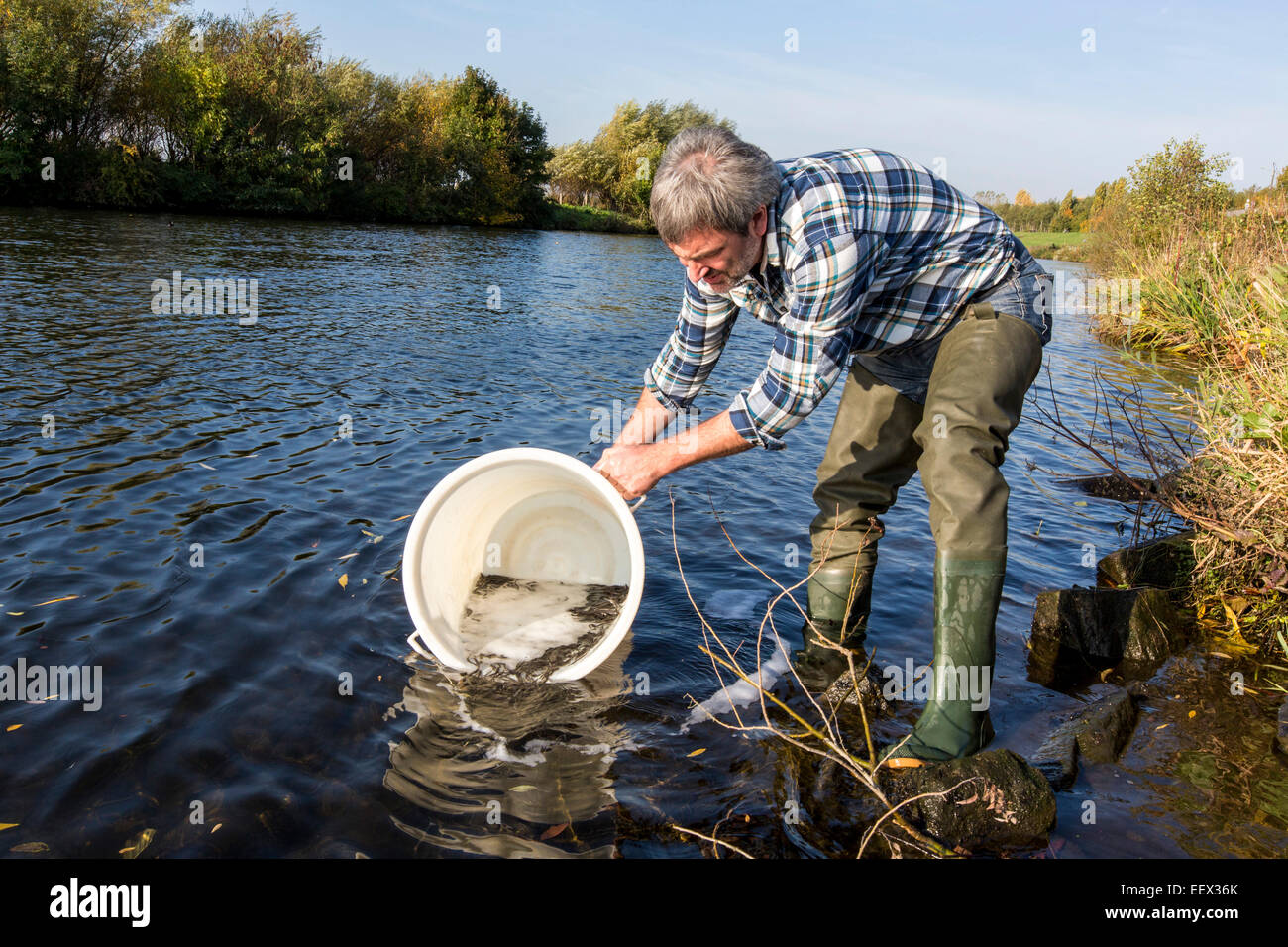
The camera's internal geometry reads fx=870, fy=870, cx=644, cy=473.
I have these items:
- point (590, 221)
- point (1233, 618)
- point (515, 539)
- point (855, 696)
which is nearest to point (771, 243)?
point (855, 696)

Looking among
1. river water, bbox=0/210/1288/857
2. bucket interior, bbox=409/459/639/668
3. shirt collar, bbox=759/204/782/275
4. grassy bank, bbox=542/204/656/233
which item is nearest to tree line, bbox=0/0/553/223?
grassy bank, bbox=542/204/656/233

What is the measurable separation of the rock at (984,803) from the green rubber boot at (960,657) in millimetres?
160

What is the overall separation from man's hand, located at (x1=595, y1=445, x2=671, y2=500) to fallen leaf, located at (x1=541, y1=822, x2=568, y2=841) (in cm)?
118

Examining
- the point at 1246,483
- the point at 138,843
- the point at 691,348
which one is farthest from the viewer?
the point at 1246,483

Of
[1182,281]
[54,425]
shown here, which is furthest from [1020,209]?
[54,425]

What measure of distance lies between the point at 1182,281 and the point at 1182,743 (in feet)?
34.1

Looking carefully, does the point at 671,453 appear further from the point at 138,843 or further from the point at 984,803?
the point at 138,843

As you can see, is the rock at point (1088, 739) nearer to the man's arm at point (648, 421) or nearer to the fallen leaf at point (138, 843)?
the man's arm at point (648, 421)

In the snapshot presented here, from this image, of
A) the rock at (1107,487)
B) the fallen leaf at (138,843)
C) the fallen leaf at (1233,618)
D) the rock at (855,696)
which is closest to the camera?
the fallen leaf at (138,843)

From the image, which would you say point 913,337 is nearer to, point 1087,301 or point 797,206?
point 797,206

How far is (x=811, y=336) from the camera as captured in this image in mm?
2953

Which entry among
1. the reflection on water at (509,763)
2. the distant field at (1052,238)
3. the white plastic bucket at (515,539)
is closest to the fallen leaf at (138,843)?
the reflection on water at (509,763)

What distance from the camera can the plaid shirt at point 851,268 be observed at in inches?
113

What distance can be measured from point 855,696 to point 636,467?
1.44 meters
